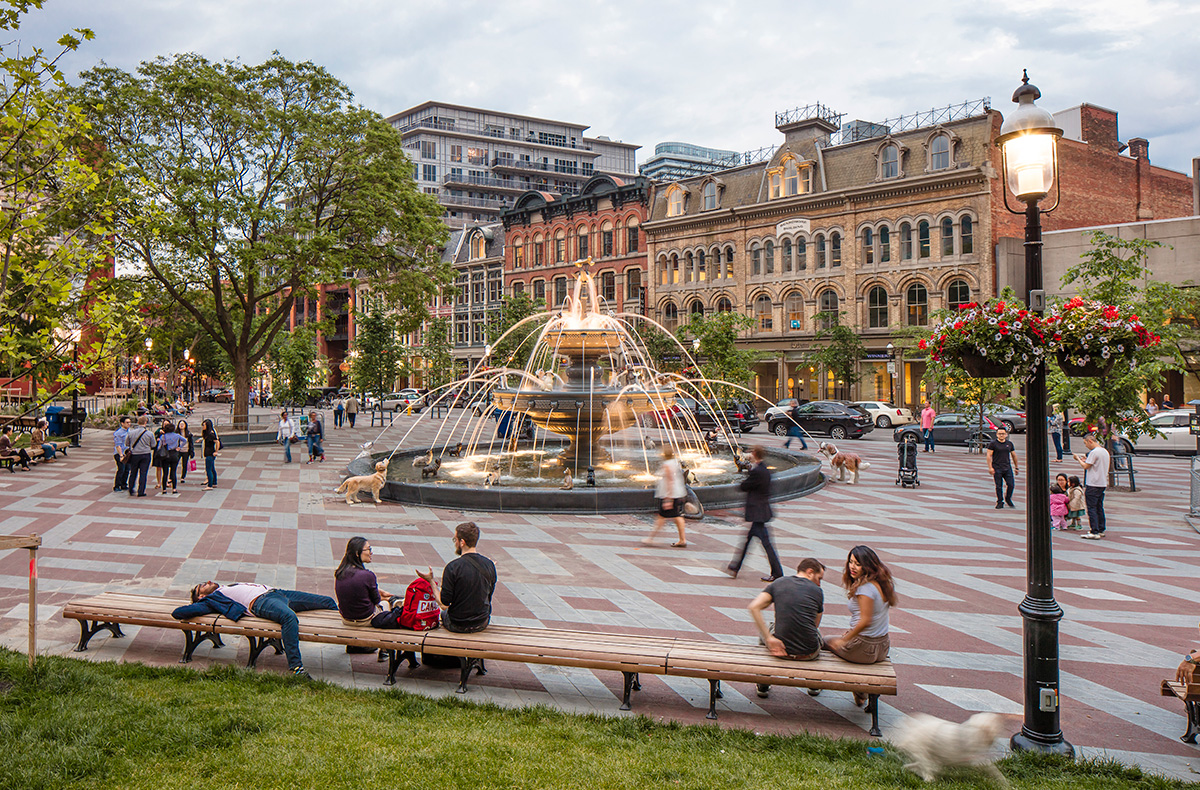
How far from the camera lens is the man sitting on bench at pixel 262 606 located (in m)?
6.39

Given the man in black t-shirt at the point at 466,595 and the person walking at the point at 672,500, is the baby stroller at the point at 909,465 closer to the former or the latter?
the person walking at the point at 672,500

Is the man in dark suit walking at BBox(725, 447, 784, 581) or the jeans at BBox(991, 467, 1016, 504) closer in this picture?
the man in dark suit walking at BBox(725, 447, 784, 581)

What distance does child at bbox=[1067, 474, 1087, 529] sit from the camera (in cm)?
1291

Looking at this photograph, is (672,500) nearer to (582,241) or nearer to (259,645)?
(259,645)

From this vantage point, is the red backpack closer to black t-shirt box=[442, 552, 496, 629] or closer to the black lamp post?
black t-shirt box=[442, 552, 496, 629]

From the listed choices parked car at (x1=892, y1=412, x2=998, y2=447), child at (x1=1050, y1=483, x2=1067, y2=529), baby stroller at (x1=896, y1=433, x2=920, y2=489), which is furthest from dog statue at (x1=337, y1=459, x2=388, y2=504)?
parked car at (x1=892, y1=412, x2=998, y2=447)

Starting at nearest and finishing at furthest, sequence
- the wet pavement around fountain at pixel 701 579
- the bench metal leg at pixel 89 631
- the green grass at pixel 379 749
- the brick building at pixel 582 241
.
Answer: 1. the green grass at pixel 379 749
2. the wet pavement around fountain at pixel 701 579
3. the bench metal leg at pixel 89 631
4. the brick building at pixel 582 241

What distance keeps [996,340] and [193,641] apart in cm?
747

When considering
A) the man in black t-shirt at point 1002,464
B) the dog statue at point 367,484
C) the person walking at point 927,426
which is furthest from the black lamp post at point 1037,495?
the person walking at point 927,426

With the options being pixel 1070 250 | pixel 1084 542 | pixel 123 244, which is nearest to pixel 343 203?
pixel 123 244

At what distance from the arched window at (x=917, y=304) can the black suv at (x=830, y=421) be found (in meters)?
12.2

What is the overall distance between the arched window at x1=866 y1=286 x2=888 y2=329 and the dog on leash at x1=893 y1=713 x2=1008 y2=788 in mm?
42705

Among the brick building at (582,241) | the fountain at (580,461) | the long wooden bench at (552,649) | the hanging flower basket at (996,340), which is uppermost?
the brick building at (582,241)

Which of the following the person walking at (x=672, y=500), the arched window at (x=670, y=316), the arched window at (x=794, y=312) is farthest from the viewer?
the arched window at (x=670, y=316)
